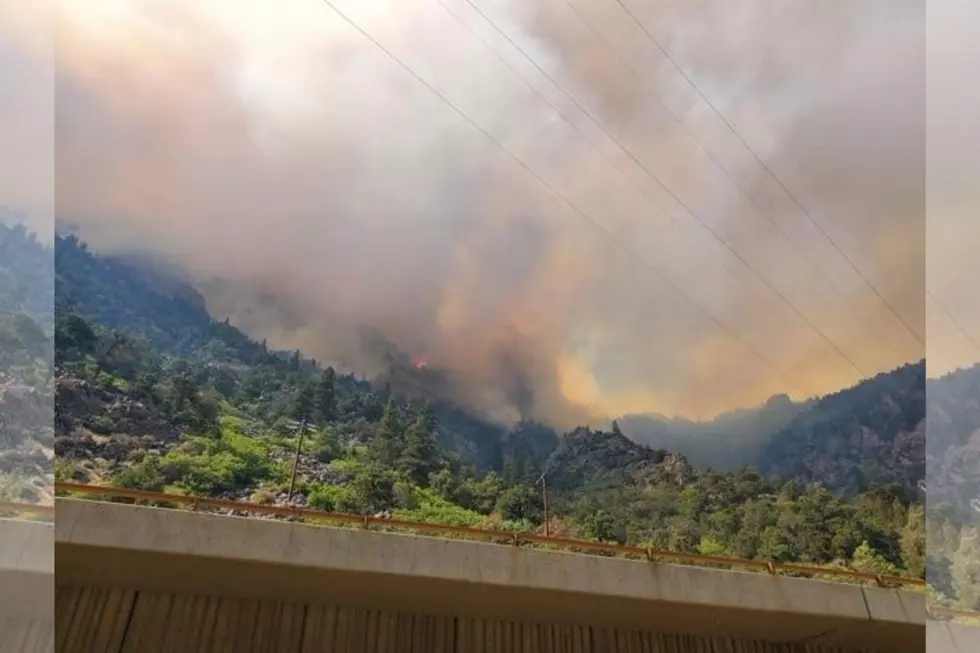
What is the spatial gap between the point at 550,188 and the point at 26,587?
38.1 inches

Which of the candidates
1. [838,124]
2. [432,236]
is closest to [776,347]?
[838,124]

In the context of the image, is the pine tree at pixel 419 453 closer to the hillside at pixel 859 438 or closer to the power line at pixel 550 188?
the power line at pixel 550 188

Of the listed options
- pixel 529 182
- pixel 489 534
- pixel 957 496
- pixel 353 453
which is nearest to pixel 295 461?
pixel 353 453

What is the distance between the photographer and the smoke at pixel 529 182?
4.21 feet

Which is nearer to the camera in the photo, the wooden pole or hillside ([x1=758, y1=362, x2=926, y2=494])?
the wooden pole

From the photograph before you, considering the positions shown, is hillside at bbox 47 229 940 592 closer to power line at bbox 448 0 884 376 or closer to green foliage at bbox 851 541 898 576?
green foliage at bbox 851 541 898 576

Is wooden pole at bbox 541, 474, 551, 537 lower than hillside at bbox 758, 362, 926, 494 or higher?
lower

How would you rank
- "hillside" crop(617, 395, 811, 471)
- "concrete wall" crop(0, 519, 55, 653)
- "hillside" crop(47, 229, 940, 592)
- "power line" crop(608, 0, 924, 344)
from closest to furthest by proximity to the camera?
"concrete wall" crop(0, 519, 55, 653)
"hillside" crop(47, 229, 940, 592)
"power line" crop(608, 0, 924, 344)
"hillside" crop(617, 395, 811, 471)

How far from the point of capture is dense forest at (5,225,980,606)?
1.15 m

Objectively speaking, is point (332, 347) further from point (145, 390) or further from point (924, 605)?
point (924, 605)

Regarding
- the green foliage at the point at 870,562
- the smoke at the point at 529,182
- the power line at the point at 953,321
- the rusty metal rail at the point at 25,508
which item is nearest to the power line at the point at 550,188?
the smoke at the point at 529,182

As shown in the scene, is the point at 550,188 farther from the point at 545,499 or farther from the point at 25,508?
the point at 25,508

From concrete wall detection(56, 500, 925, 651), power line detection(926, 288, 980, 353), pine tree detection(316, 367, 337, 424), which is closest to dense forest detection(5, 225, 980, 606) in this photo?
pine tree detection(316, 367, 337, 424)

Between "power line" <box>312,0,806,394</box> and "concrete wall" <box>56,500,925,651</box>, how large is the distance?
0.51 meters
